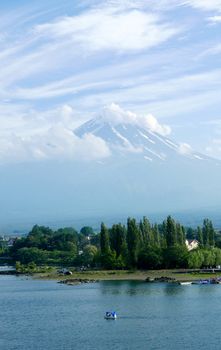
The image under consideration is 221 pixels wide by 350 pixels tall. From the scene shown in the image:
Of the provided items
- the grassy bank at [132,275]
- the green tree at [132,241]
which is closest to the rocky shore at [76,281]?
the grassy bank at [132,275]

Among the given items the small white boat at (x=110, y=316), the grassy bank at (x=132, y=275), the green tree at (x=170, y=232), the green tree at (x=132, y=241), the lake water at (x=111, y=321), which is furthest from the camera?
the green tree at (x=170, y=232)

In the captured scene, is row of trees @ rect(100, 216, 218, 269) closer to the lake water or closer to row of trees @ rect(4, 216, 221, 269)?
row of trees @ rect(4, 216, 221, 269)

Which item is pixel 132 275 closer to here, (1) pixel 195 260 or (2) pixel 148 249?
(2) pixel 148 249

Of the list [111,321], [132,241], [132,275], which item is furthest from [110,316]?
[132,241]

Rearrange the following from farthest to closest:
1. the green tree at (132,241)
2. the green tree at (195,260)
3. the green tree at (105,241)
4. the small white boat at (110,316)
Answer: the green tree at (105,241) < the green tree at (132,241) < the green tree at (195,260) < the small white boat at (110,316)

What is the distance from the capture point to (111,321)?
38281 mm

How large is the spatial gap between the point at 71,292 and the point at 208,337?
65.4ft

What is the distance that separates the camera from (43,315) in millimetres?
41531

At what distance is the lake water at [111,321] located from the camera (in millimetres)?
33156

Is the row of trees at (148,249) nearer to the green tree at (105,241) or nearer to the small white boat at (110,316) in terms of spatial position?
the green tree at (105,241)

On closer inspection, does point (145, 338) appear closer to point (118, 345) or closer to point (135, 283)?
point (118, 345)

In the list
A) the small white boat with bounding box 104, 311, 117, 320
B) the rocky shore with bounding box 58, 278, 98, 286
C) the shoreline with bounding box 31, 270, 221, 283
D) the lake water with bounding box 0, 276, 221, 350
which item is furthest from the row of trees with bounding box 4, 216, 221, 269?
the small white boat with bounding box 104, 311, 117, 320

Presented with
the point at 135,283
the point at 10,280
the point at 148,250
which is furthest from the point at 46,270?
the point at 135,283

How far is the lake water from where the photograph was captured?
109 ft
